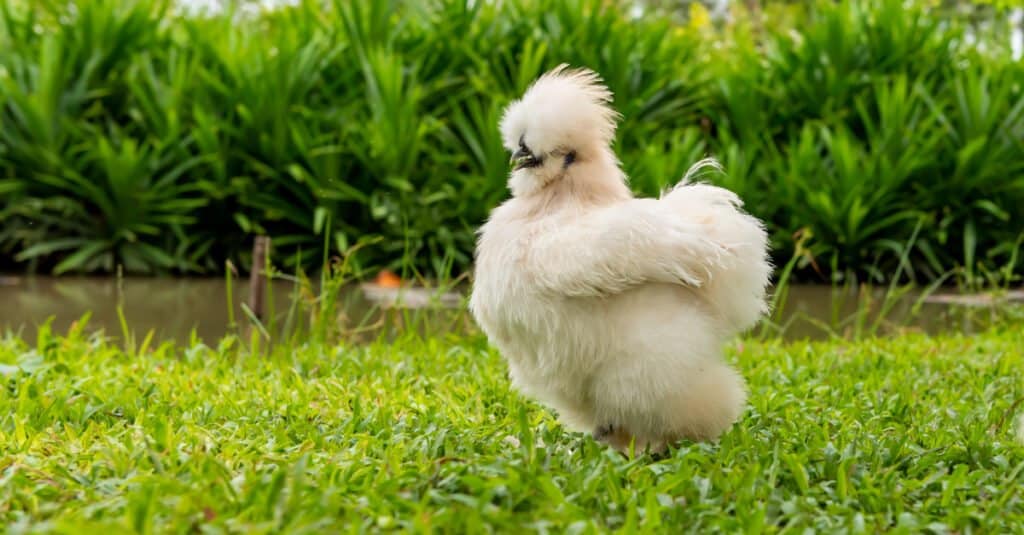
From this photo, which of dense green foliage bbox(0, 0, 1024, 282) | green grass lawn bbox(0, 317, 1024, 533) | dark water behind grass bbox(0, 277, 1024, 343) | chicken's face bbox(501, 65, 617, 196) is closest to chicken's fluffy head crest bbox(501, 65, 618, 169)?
chicken's face bbox(501, 65, 617, 196)

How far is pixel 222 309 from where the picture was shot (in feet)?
24.2

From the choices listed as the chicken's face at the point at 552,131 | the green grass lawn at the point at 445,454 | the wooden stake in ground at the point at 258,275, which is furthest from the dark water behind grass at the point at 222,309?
the chicken's face at the point at 552,131

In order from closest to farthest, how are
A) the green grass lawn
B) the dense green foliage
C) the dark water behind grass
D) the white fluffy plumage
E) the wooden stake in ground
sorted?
the green grass lawn, the white fluffy plumage, the wooden stake in ground, the dark water behind grass, the dense green foliage

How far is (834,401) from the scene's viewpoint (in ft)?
15.3

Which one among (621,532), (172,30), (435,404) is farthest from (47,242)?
(621,532)

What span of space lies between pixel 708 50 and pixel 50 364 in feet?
24.3

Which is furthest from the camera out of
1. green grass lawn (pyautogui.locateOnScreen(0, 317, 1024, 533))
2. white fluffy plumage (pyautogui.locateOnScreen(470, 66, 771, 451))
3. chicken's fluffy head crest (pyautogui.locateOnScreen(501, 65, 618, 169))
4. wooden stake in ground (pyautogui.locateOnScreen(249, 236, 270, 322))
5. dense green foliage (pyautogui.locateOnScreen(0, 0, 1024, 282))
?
dense green foliage (pyautogui.locateOnScreen(0, 0, 1024, 282))

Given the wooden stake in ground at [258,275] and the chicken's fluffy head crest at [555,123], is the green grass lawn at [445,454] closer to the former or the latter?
the wooden stake in ground at [258,275]

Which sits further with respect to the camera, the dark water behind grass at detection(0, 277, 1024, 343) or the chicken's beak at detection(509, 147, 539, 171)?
the dark water behind grass at detection(0, 277, 1024, 343)

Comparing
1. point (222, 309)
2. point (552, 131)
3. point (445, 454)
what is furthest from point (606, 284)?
point (222, 309)

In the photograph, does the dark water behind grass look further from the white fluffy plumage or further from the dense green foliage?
the white fluffy plumage

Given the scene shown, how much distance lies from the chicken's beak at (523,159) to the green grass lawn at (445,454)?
0.77m

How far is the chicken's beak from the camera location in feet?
12.2

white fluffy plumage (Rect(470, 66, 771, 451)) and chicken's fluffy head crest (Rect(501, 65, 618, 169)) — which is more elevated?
chicken's fluffy head crest (Rect(501, 65, 618, 169))
